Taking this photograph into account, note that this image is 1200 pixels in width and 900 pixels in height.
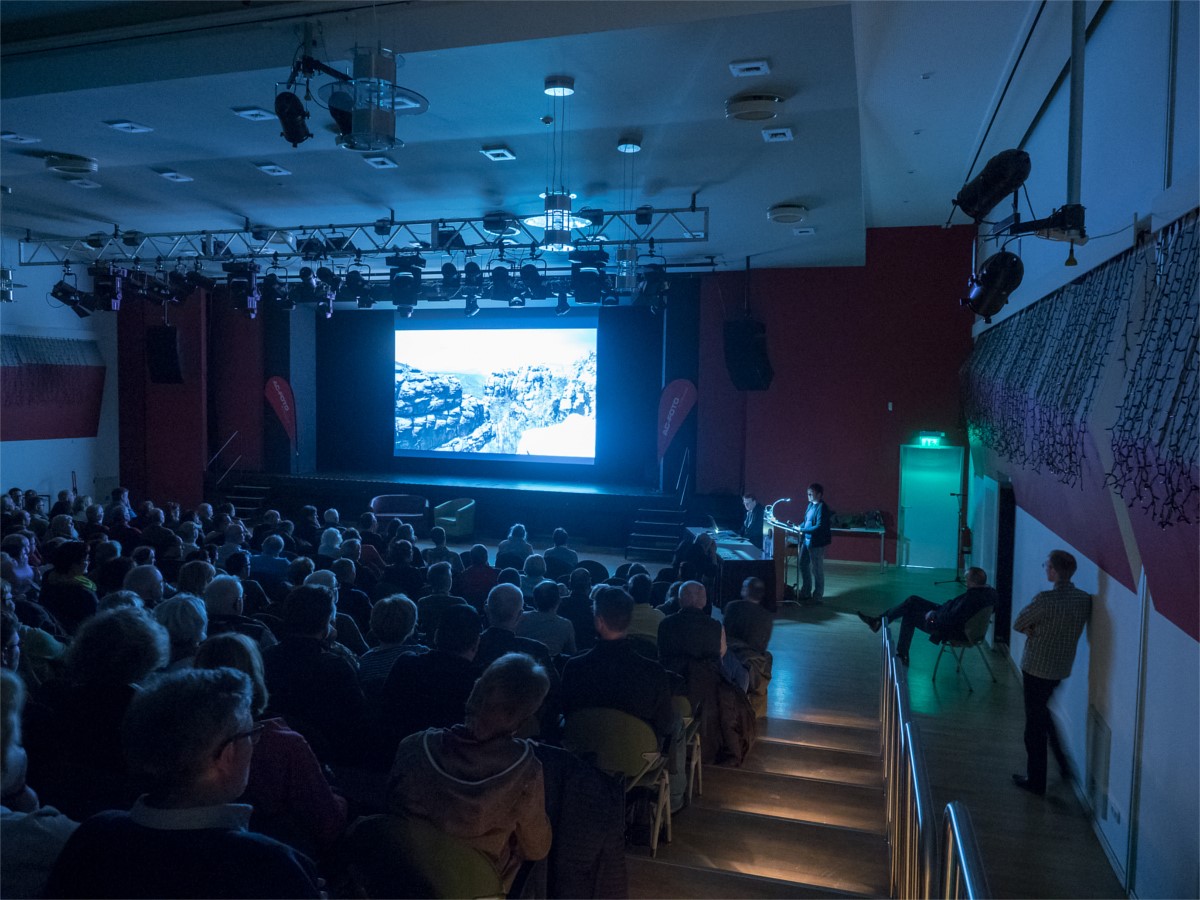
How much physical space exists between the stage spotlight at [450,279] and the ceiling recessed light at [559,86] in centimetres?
365

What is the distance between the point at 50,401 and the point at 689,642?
13.3 m

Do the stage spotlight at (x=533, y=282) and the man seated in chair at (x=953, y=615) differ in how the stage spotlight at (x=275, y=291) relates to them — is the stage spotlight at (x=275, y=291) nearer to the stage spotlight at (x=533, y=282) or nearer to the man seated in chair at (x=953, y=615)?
the stage spotlight at (x=533, y=282)

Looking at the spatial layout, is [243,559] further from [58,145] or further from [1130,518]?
[1130,518]

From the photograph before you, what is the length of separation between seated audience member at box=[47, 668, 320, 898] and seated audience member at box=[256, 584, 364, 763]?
134 cm

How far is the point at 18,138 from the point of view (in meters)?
6.38

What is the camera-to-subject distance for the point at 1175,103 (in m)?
3.78

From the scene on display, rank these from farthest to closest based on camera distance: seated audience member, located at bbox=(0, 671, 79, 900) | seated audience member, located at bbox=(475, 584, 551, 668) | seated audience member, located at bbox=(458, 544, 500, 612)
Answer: seated audience member, located at bbox=(458, 544, 500, 612)
seated audience member, located at bbox=(475, 584, 551, 668)
seated audience member, located at bbox=(0, 671, 79, 900)

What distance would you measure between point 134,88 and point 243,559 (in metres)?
3.26

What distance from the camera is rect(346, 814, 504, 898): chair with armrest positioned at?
2.19 meters

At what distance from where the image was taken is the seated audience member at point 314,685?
2959mm

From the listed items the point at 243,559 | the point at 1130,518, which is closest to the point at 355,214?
the point at 243,559

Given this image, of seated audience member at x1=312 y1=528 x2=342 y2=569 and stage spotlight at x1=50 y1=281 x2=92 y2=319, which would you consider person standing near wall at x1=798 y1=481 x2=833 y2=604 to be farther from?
stage spotlight at x1=50 y1=281 x2=92 y2=319

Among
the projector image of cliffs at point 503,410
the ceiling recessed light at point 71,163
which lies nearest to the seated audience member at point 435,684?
the ceiling recessed light at point 71,163

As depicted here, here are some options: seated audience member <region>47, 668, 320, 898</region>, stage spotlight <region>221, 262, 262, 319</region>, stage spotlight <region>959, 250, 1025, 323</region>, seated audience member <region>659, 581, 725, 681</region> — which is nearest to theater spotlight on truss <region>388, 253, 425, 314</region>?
stage spotlight <region>221, 262, 262, 319</region>
